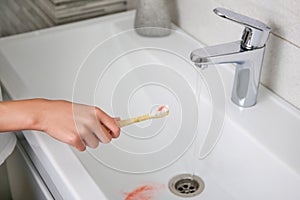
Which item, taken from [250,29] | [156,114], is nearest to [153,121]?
[156,114]

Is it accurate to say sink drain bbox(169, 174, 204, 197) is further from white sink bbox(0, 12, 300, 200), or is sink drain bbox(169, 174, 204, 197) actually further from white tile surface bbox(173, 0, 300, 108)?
white tile surface bbox(173, 0, 300, 108)

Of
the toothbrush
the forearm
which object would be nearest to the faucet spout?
the toothbrush

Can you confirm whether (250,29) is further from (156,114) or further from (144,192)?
(144,192)

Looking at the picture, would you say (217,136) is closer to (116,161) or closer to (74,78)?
(116,161)

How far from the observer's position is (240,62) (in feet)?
2.82

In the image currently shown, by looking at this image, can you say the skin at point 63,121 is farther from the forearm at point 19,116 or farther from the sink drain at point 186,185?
the sink drain at point 186,185

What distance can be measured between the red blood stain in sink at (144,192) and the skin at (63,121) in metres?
0.13

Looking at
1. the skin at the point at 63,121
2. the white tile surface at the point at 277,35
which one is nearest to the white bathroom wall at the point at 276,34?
the white tile surface at the point at 277,35

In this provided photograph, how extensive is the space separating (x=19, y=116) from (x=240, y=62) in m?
0.38

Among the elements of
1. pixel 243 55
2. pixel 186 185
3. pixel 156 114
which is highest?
pixel 243 55

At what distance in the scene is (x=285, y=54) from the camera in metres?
0.86

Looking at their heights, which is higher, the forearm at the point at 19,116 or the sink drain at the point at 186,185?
the forearm at the point at 19,116

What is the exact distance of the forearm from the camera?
2.59 ft

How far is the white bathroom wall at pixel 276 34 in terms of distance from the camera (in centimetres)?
83
